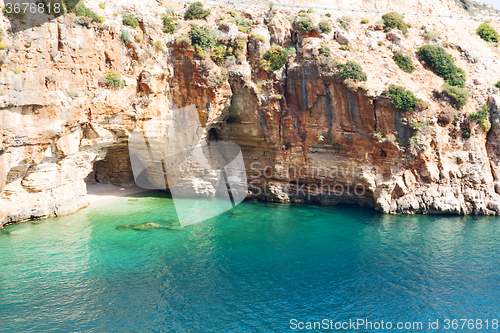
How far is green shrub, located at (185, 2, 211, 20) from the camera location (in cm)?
3500

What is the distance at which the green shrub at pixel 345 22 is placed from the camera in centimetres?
3629

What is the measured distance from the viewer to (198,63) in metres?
33.2

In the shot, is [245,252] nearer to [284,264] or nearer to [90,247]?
[284,264]

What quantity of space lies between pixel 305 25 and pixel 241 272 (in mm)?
23355

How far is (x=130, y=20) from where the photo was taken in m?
31.4

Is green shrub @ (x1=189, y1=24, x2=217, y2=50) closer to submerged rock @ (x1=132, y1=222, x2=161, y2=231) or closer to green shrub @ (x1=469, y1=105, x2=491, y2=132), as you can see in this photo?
submerged rock @ (x1=132, y1=222, x2=161, y2=231)

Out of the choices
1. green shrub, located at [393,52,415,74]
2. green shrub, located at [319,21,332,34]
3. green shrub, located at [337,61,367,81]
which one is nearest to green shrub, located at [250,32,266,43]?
green shrub, located at [319,21,332,34]

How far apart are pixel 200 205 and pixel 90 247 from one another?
11905 mm

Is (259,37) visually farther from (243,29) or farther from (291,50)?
(291,50)

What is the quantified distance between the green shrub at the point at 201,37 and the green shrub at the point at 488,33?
27.7 meters

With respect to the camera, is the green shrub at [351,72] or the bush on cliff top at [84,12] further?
the green shrub at [351,72]

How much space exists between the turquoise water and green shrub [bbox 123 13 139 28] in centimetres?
1573

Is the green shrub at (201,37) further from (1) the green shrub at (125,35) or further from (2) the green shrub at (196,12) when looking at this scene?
(1) the green shrub at (125,35)

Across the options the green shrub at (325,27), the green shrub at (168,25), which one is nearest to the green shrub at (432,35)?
the green shrub at (325,27)
